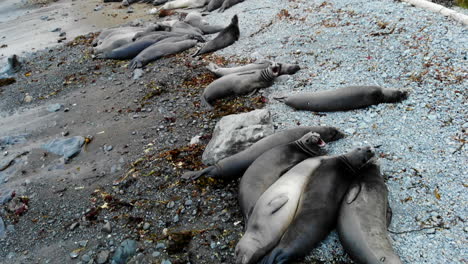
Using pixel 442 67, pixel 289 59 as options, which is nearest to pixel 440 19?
pixel 442 67

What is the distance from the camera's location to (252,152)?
4652 millimetres

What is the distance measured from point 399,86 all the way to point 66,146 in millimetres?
5770

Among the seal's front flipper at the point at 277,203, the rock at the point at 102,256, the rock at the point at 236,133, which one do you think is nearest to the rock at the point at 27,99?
the rock at the point at 236,133

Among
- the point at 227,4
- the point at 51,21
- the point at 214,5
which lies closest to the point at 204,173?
the point at 227,4

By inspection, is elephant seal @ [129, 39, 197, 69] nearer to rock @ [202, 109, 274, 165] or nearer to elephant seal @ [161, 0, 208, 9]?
rock @ [202, 109, 274, 165]

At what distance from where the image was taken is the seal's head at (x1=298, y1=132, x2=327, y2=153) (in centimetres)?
455

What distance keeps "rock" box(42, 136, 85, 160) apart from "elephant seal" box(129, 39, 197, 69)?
10.1 feet

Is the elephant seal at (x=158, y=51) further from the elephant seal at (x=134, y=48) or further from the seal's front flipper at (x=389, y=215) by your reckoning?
the seal's front flipper at (x=389, y=215)

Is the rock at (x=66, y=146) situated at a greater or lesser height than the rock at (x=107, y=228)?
lesser

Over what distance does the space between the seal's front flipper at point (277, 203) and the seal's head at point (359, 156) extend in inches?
40.7

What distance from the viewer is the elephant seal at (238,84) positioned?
6535 mm

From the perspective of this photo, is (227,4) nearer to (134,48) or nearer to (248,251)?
(134,48)

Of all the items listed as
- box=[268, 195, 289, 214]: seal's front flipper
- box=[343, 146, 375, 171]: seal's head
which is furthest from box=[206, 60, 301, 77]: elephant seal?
box=[268, 195, 289, 214]: seal's front flipper

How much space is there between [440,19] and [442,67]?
194 cm
